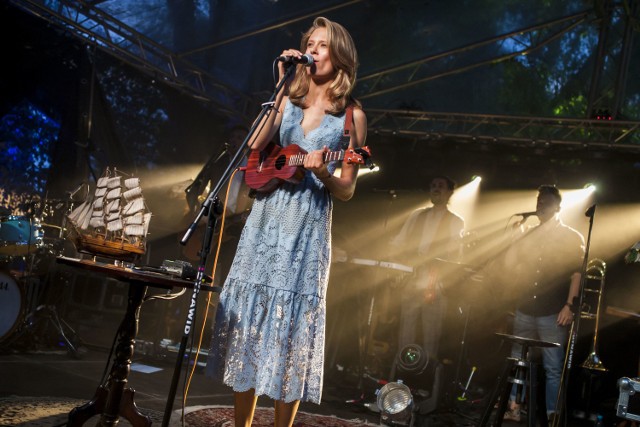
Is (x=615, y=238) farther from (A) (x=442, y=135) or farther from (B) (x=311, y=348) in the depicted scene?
(B) (x=311, y=348)

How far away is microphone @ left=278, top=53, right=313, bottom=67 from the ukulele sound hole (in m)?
0.45

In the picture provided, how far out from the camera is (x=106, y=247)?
293 centimetres

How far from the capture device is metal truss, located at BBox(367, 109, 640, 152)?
8180mm

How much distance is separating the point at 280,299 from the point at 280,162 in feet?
2.17

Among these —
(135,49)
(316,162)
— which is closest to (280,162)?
(316,162)

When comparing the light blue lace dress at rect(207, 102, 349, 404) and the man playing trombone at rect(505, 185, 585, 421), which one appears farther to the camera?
the man playing trombone at rect(505, 185, 585, 421)

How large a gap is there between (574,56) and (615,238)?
3.08 m

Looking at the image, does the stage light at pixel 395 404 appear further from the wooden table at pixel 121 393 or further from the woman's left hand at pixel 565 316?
the wooden table at pixel 121 393

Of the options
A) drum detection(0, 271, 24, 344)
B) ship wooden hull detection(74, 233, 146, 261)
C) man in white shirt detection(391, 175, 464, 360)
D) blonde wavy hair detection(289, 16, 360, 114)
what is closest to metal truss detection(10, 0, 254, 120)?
drum detection(0, 271, 24, 344)

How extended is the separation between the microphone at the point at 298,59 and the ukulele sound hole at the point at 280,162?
0.45 metres

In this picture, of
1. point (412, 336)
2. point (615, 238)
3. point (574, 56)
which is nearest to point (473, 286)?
point (412, 336)

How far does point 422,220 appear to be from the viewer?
295 inches

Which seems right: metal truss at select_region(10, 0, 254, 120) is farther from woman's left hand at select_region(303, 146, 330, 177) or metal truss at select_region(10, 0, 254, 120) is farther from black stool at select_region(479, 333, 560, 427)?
black stool at select_region(479, 333, 560, 427)

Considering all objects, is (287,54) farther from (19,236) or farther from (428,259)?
(428,259)
